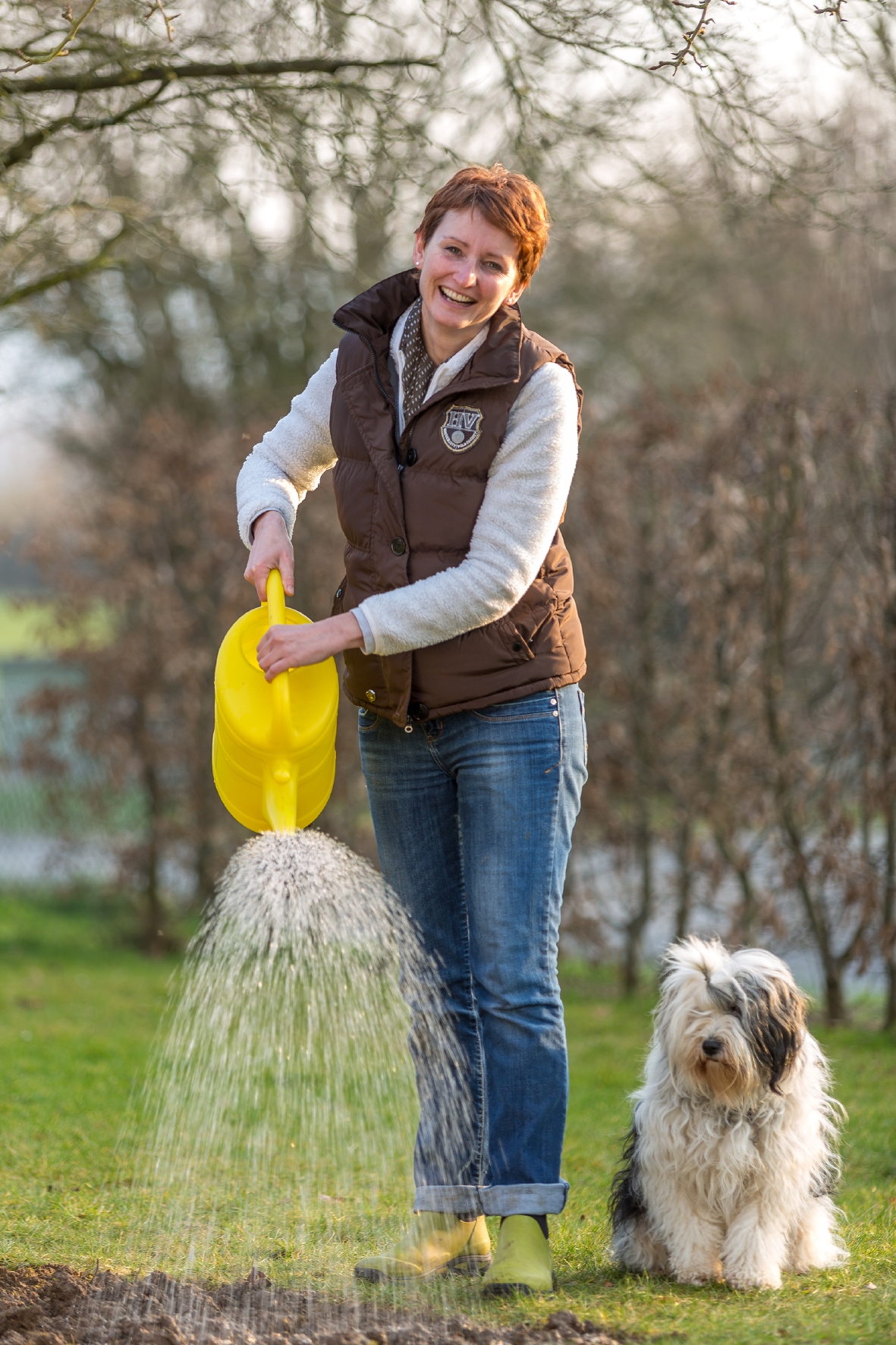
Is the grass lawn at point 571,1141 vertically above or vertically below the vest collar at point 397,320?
below

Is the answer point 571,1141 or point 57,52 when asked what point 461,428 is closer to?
point 57,52

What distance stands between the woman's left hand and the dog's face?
3.45ft

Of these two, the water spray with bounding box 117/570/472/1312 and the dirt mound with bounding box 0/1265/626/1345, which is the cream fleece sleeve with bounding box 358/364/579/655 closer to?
the water spray with bounding box 117/570/472/1312

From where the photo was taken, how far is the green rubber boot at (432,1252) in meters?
2.99

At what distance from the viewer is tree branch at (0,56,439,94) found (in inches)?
155

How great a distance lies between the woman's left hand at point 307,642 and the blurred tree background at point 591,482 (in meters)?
1.46

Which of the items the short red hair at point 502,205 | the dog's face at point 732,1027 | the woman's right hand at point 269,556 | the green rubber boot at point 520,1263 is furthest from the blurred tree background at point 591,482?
the green rubber boot at point 520,1263

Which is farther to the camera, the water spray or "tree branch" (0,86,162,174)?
"tree branch" (0,86,162,174)

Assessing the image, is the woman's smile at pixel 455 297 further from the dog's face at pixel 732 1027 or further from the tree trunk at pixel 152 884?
the tree trunk at pixel 152 884

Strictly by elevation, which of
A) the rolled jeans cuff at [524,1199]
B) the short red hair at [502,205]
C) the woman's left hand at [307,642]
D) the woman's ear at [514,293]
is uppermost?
the short red hair at [502,205]

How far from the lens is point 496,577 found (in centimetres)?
276

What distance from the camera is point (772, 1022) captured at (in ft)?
9.78

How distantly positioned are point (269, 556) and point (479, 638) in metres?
0.51

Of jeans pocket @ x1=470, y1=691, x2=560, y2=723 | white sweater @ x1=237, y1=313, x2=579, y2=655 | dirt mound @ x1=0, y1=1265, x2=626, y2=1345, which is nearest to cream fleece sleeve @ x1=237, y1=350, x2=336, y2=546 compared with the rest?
white sweater @ x1=237, y1=313, x2=579, y2=655
